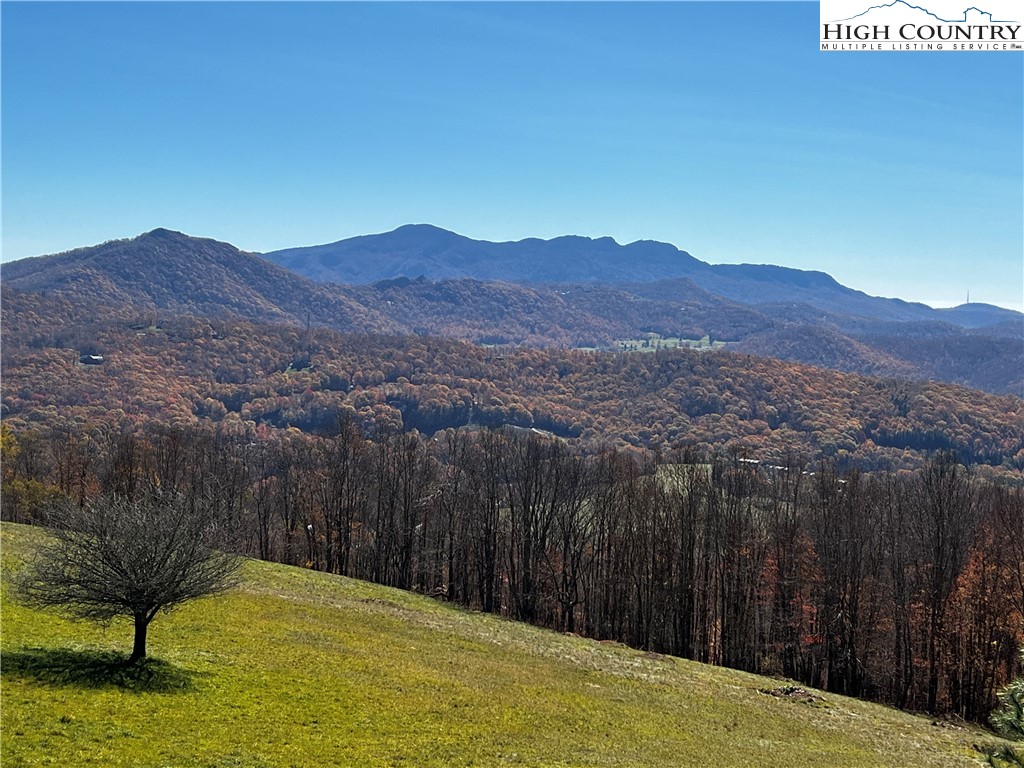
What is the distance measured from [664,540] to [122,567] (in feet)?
165

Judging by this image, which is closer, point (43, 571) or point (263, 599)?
point (43, 571)

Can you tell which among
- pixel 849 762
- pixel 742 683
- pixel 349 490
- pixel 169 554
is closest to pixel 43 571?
pixel 169 554

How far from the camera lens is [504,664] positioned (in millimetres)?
39219

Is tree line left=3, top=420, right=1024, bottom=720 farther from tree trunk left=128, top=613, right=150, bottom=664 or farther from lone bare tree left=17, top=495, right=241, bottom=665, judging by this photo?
lone bare tree left=17, top=495, right=241, bottom=665

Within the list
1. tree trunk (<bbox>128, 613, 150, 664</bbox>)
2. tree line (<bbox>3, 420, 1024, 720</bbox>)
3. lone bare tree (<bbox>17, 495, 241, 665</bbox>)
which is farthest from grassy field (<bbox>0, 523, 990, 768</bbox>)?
tree line (<bbox>3, 420, 1024, 720</bbox>)

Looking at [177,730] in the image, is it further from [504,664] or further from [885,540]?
[885,540]

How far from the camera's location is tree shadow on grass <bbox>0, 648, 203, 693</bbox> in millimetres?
24906

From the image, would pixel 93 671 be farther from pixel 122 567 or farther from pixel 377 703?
pixel 377 703

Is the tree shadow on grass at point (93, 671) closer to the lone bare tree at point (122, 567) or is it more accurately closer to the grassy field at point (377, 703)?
the grassy field at point (377, 703)

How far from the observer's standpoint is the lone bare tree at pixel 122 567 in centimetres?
2588

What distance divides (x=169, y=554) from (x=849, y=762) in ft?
89.7

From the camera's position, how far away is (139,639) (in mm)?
27656

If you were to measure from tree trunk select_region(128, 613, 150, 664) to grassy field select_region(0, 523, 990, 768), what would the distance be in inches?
25.3

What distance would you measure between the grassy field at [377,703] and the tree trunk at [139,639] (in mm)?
642
